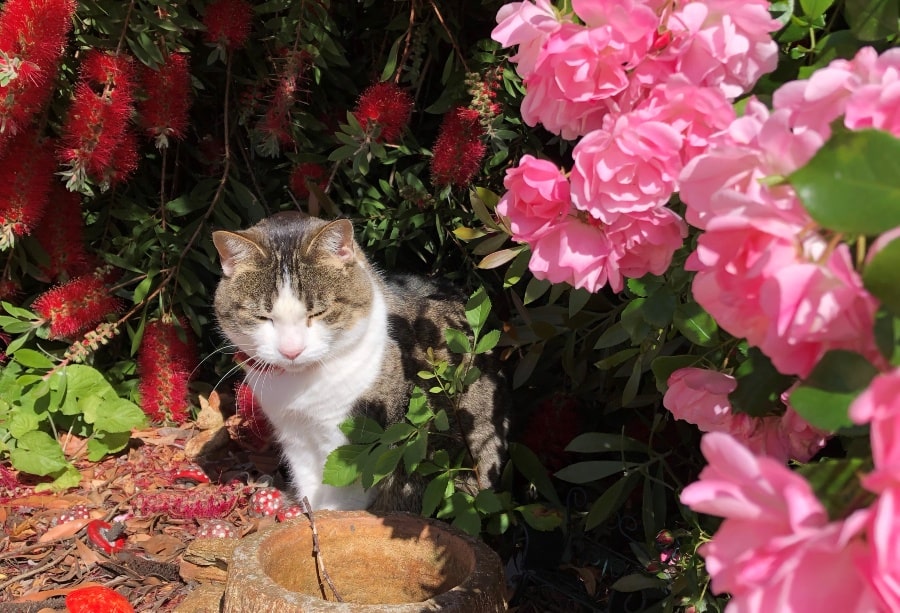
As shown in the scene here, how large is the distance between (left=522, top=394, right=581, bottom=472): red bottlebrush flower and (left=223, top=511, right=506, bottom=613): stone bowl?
61cm

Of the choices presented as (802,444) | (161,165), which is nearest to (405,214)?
(161,165)

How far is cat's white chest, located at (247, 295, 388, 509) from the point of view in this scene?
1757 millimetres

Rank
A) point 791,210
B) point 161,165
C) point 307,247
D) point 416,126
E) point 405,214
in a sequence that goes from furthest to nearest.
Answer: point 161,165, point 416,126, point 405,214, point 307,247, point 791,210

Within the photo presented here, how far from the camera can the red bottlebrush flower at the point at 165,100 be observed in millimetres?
1878

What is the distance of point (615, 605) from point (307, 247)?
96cm

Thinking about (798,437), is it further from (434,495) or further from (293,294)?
(293,294)

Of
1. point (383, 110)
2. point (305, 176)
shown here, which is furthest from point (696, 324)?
point (305, 176)

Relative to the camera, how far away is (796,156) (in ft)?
1.63

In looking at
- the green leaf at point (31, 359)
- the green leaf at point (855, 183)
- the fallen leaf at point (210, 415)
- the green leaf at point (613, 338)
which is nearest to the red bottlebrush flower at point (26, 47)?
the green leaf at point (31, 359)

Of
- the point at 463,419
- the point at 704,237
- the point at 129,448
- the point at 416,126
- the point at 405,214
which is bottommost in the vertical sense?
the point at 129,448

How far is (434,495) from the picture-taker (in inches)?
57.1

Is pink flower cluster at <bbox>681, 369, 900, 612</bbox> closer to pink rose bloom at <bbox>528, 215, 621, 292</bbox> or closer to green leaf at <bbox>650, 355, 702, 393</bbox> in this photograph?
pink rose bloom at <bbox>528, 215, 621, 292</bbox>

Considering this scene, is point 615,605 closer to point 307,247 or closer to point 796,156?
point 307,247

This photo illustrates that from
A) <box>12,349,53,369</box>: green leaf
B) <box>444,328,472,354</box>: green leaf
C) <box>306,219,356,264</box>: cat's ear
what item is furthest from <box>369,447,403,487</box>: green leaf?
<box>12,349,53,369</box>: green leaf
